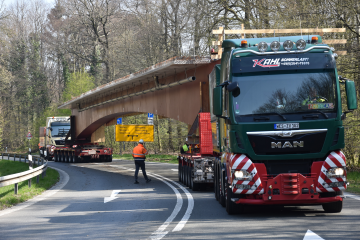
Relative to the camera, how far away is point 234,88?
910cm

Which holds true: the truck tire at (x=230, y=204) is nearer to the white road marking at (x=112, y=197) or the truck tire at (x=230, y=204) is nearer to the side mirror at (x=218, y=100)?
the side mirror at (x=218, y=100)

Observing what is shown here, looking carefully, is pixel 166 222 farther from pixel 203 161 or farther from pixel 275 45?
pixel 203 161

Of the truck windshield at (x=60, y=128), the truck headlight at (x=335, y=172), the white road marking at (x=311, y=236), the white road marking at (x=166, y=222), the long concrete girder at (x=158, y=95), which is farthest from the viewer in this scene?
the truck windshield at (x=60, y=128)

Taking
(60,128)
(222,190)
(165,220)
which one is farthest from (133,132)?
(165,220)

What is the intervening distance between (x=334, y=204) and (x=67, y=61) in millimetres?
55810

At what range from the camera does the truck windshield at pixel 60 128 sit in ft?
144

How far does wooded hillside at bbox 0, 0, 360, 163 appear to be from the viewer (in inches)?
877

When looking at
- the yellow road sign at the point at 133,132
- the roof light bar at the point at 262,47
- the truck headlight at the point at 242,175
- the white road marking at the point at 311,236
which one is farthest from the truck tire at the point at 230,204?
the yellow road sign at the point at 133,132

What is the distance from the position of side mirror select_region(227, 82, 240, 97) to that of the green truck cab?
19 mm

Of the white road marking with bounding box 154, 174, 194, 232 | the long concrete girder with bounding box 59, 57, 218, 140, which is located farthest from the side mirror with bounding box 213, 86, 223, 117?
the long concrete girder with bounding box 59, 57, 218, 140

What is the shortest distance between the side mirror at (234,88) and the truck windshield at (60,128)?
36.2m

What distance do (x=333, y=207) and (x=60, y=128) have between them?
37.0 m

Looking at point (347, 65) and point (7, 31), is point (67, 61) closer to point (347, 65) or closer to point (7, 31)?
point (7, 31)

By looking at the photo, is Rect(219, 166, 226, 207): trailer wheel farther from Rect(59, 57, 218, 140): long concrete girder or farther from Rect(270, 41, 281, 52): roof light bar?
Rect(59, 57, 218, 140): long concrete girder
